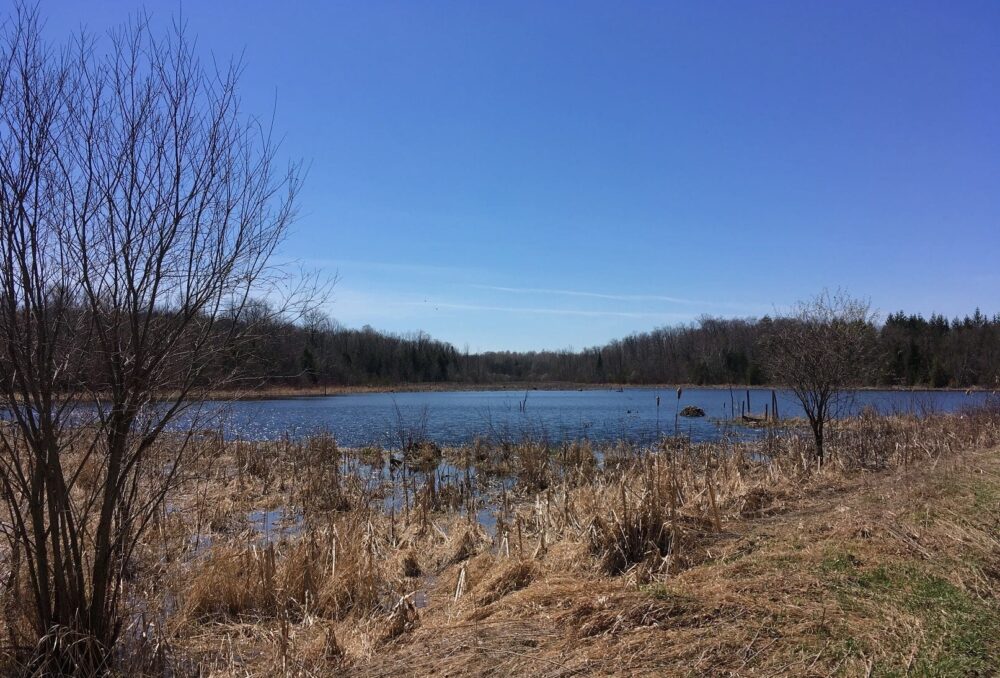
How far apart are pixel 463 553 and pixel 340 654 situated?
357 cm

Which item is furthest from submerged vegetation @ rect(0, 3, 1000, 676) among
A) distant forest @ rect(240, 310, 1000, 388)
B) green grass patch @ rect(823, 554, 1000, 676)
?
distant forest @ rect(240, 310, 1000, 388)

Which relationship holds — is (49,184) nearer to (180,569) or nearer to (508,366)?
(180,569)

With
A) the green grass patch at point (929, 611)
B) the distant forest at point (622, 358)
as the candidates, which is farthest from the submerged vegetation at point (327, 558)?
the distant forest at point (622, 358)

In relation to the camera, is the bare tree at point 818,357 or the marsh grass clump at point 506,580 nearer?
the marsh grass clump at point 506,580

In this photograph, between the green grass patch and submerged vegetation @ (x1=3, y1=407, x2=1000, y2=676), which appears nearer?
the green grass patch

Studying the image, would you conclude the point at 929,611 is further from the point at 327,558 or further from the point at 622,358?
the point at 622,358

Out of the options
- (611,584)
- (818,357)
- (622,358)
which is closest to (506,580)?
(611,584)

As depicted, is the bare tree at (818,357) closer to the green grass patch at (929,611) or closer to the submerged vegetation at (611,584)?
the submerged vegetation at (611,584)

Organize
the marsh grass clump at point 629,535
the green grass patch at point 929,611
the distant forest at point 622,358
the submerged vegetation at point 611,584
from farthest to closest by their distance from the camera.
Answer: the distant forest at point 622,358 < the marsh grass clump at point 629,535 < the submerged vegetation at point 611,584 < the green grass patch at point 929,611

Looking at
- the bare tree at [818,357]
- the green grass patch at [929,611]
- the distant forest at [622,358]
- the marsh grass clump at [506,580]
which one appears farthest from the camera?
the distant forest at [622,358]

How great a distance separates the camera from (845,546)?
217 inches

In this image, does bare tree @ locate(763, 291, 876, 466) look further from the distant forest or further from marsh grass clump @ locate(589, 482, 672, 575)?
the distant forest

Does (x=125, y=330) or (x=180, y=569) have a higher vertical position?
(x=125, y=330)

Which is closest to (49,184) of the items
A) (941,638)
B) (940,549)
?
(941,638)
